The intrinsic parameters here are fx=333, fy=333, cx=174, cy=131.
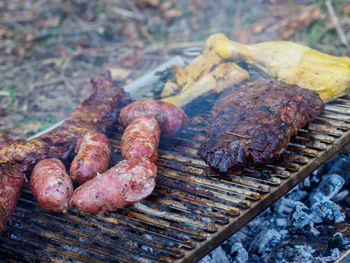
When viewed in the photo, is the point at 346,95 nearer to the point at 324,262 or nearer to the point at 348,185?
the point at 348,185

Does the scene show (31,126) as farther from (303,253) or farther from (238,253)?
(303,253)

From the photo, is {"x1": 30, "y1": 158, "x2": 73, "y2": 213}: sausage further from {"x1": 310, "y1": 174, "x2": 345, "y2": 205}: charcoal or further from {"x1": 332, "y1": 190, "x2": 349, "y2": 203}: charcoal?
{"x1": 332, "y1": 190, "x2": 349, "y2": 203}: charcoal

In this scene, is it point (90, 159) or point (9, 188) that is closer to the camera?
point (9, 188)

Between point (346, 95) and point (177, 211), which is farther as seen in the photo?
point (346, 95)

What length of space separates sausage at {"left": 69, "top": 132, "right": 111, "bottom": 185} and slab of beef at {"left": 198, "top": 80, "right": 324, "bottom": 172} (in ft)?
3.16

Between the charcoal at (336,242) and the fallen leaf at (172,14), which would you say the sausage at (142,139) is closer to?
the charcoal at (336,242)

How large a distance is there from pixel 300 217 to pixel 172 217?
4.59 feet

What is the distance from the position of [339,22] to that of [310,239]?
21.3ft

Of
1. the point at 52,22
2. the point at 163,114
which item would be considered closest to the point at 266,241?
the point at 163,114

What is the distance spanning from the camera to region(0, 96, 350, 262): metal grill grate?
255 centimetres

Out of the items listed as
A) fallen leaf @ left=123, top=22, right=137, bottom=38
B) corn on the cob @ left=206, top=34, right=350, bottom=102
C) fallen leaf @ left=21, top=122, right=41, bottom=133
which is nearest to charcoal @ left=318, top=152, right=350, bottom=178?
→ corn on the cob @ left=206, top=34, right=350, bottom=102

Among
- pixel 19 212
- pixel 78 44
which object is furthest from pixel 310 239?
pixel 78 44

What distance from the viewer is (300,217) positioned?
333cm

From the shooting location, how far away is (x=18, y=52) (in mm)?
8406
